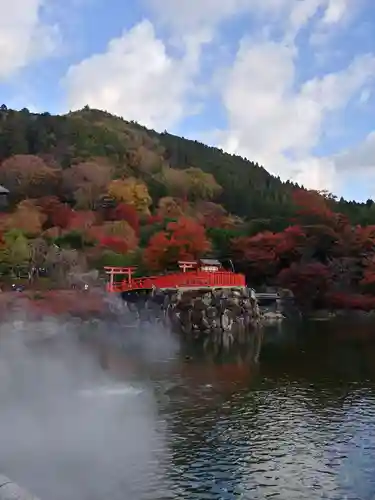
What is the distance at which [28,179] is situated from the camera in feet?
200

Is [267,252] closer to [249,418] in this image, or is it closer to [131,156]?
[249,418]

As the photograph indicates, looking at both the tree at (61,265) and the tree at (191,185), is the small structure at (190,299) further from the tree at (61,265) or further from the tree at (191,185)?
the tree at (191,185)

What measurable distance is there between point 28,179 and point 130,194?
36.1ft

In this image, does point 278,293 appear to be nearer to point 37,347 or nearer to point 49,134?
point 37,347

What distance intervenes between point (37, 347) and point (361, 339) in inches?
641

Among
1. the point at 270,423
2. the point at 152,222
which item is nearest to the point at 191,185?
the point at 152,222

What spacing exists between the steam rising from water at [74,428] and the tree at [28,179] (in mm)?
38913

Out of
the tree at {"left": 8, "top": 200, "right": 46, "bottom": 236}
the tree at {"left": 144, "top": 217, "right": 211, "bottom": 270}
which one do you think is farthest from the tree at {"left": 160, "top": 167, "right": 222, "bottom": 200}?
the tree at {"left": 144, "top": 217, "right": 211, "bottom": 270}

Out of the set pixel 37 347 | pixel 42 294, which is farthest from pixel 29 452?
pixel 42 294

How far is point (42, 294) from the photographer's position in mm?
32250

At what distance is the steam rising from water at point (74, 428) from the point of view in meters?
10.7

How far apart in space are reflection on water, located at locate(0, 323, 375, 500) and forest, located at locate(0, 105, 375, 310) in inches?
597

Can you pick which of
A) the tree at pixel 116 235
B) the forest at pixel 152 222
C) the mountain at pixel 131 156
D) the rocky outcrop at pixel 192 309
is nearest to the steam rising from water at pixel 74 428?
the rocky outcrop at pixel 192 309

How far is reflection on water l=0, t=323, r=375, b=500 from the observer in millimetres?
10922
